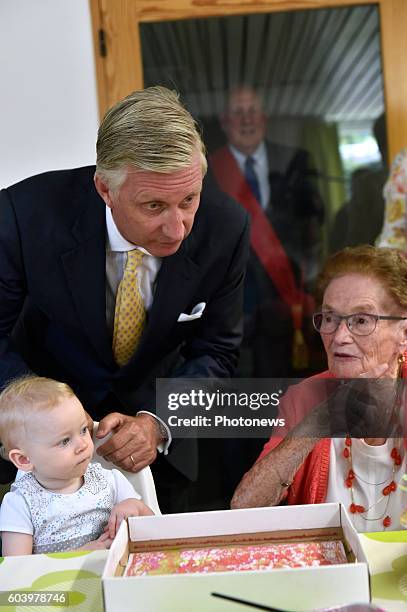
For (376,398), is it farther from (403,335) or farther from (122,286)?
(122,286)

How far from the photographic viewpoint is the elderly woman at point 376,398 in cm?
169

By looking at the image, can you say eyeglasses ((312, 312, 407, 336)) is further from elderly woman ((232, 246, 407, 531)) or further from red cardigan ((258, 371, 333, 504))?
red cardigan ((258, 371, 333, 504))

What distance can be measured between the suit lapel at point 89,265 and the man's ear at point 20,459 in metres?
0.44

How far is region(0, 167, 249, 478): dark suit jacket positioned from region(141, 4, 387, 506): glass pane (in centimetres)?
104

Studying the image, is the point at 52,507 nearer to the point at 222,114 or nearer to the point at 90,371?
the point at 90,371

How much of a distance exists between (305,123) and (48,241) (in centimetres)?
151

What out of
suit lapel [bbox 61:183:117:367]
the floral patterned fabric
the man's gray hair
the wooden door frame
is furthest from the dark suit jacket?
the wooden door frame

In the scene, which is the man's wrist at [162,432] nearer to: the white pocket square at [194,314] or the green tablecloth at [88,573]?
the white pocket square at [194,314]

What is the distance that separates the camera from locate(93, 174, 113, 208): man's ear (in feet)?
5.71

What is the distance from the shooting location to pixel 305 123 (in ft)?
10.2

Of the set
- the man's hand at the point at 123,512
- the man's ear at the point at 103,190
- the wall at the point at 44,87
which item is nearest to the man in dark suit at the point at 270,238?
the wall at the point at 44,87

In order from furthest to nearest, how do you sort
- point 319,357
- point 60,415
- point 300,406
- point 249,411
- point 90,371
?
point 319,357 → point 90,371 → point 249,411 → point 300,406 → point 60,415

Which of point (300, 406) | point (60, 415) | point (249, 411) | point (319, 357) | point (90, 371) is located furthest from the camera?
point (319, 357)

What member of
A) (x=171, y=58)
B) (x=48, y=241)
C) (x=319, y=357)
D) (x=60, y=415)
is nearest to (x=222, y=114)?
(x=171, y=58)
